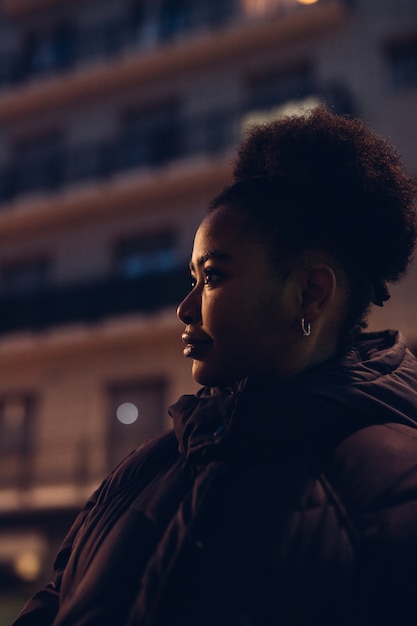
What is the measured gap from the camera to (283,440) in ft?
5.07

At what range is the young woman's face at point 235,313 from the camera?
5.77ft

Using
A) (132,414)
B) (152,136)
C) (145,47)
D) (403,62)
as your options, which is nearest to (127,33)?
(145,47)

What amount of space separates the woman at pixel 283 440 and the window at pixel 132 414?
9889 millimetres

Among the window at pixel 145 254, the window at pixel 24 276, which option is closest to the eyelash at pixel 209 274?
the window at pixel 145 254

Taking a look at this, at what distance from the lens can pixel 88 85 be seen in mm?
14914

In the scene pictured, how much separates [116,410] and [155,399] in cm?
71

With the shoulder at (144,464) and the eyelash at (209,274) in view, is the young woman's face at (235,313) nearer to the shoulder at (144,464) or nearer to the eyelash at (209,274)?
the eyelash at (209,274)

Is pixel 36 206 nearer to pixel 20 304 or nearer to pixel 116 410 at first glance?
pixel 20 304

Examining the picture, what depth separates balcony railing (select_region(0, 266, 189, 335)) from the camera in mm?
12492

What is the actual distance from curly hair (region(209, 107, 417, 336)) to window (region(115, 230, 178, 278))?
1091 centimetres

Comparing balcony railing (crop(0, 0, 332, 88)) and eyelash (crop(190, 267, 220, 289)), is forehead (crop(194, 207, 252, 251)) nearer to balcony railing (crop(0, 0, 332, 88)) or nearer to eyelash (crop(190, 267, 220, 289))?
eyelash (crop(190, 267, 220, 289))

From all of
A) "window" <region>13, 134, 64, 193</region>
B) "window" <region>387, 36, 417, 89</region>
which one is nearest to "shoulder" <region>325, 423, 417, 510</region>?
"window" <region>387, 36, 417, 89</region>

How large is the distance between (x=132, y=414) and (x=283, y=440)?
1068 centimetres

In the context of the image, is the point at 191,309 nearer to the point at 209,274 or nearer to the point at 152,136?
the point at 209,274
